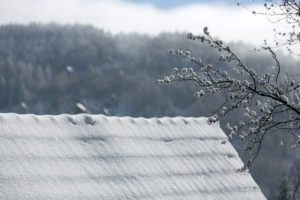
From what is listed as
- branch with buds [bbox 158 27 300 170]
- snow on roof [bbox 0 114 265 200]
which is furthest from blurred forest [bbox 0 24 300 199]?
branch with buds [bbox 158 27 300 170]

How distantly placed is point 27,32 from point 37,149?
412 feet

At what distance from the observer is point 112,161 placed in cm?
499

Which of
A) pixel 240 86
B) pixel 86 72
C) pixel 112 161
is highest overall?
pixel 240 86

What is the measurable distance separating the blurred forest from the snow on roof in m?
99.2

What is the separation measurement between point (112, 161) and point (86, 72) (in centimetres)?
13693

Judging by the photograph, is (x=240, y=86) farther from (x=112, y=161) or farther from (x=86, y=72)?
(x=86, y=72)

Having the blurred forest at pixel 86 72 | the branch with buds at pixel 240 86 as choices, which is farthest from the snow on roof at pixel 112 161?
the blurred forest at pixel 86 72

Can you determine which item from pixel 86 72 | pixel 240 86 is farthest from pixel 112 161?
pixel 86 72

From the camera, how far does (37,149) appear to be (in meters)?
4.62

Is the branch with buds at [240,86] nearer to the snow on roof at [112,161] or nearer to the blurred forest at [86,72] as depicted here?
the snow on roof at [112,161]

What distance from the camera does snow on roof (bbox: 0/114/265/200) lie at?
14.3 ft

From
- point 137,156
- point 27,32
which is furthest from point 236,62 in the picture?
point 27,32

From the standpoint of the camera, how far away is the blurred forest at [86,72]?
121312mm

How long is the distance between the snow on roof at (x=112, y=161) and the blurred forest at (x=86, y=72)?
99197 mm
